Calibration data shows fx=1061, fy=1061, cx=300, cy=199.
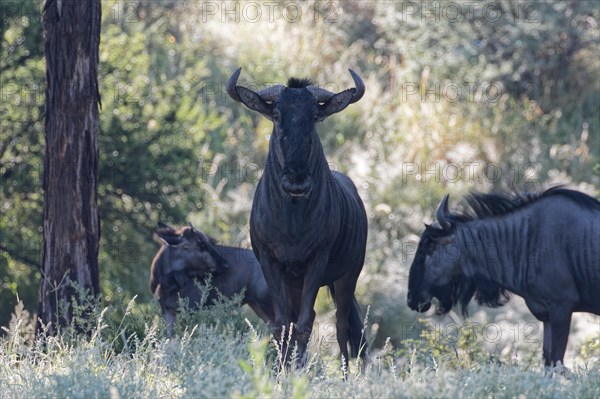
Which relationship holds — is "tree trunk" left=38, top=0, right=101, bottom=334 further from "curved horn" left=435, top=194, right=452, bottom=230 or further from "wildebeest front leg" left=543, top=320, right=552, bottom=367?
"wildebeest front leg" left=543, top=320, right=552, bottom=367

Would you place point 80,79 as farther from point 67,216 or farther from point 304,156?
point 304,156

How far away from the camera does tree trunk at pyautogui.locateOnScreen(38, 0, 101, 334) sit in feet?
30.7

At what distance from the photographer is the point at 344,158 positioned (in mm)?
22172

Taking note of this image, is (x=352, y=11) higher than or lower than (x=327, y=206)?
higher

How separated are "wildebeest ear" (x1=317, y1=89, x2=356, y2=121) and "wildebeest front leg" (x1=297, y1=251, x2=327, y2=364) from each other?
1134mm

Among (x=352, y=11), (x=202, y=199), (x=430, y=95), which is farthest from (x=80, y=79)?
(x=352, y=11)

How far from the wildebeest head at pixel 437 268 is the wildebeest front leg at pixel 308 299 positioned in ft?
8.12

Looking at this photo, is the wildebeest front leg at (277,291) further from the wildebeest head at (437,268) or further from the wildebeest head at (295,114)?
the wildebeest head at (437,268)

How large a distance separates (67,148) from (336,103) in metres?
2.57

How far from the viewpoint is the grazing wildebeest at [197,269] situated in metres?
11.0

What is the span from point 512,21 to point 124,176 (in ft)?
42.9

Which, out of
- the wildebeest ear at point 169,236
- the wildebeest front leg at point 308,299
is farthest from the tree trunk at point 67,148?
the wildebeest front leg at point 308,299

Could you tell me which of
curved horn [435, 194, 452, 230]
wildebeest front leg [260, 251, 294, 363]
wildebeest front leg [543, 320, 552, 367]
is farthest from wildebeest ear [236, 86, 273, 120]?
wildebeest front leg [543, 320, 552, 367]

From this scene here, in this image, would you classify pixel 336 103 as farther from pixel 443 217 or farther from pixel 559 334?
pixel 559 334
